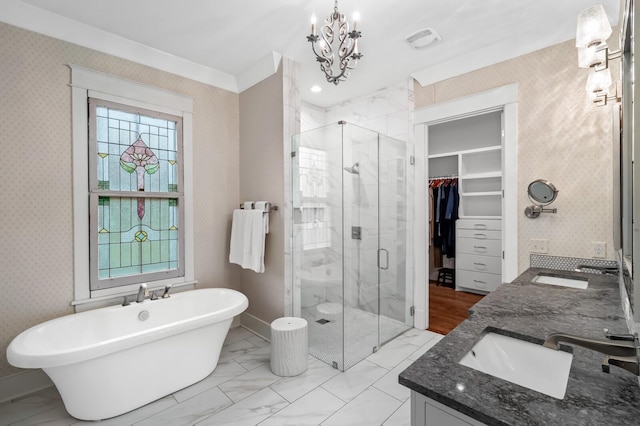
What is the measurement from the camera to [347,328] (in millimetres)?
2666

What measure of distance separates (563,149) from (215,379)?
3.13 m

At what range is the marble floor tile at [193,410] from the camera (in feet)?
6.10

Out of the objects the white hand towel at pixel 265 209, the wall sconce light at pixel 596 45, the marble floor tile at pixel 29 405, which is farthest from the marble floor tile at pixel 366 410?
the wall sconce light at pixel 596 45

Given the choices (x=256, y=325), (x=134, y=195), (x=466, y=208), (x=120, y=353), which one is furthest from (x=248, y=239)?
(x=466, y=208)

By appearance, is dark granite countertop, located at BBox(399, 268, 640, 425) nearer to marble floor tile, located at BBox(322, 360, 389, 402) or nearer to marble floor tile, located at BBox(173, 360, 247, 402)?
marble floor tile, located at BBox(322, 360, 389, 402)

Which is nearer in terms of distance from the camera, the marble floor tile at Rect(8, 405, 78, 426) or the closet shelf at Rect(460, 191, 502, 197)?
the marble floor tile at Rect(8, 405, 78, 426)

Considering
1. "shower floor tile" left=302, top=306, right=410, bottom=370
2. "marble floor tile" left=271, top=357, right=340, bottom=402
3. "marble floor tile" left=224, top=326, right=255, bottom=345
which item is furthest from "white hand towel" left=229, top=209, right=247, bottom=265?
"marble floor tile" left=271, top=357, right=340, bottom=402

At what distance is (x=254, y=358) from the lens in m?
2.62

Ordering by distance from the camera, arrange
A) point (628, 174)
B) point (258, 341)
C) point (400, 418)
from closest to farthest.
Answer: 1. point (628, 174)
2. point (400, 418)
3. point (258, 341)

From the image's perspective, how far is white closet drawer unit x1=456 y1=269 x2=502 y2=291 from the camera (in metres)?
4.23

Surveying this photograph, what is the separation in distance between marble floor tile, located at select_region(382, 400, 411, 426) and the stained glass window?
221 cm

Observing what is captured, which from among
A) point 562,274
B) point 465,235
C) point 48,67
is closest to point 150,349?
point 48,67

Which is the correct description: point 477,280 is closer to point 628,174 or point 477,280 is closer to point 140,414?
point 628,174

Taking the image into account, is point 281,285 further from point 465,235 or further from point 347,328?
point 465,235
